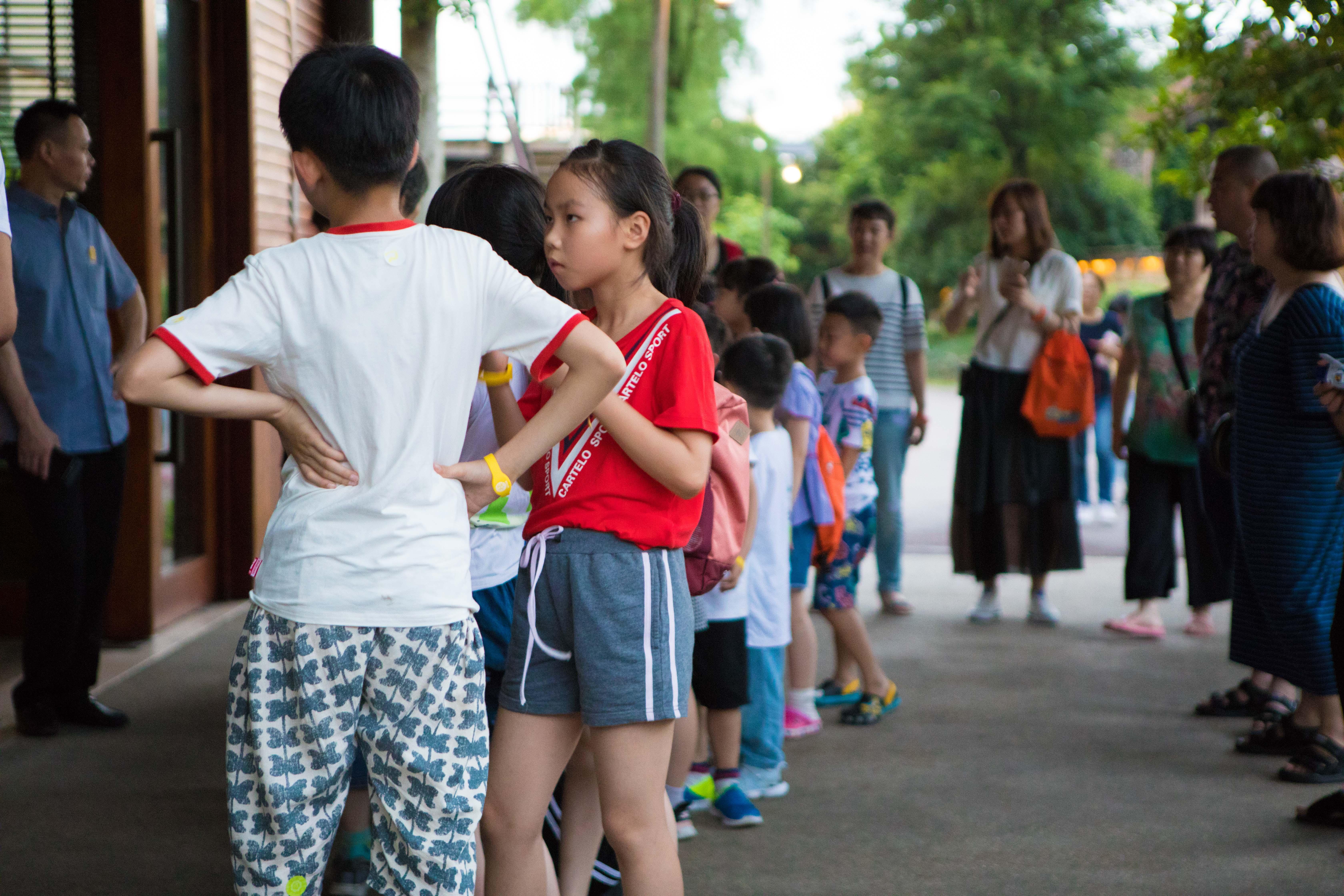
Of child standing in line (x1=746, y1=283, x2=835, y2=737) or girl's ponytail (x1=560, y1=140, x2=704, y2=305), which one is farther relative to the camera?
child standing in line (x1=746, y1=283, x2=835, y2=737)

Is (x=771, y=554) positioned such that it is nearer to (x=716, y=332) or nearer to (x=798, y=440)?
(x=798, y=440)

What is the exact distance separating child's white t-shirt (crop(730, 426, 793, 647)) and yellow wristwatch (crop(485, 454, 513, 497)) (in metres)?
1.76

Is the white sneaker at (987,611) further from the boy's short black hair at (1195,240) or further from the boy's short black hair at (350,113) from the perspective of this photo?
the boy's short black hair at (350,113)

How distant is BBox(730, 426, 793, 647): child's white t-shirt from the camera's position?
145 inches

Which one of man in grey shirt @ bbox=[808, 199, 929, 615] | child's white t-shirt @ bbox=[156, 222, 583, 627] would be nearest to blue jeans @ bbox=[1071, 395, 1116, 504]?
man in grey shirt @ bbox=[808, 199, 929, 615]

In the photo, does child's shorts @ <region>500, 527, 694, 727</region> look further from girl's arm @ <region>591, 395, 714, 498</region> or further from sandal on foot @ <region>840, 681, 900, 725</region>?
sandal on foot @ <region>840, 681, 900, 725</region>

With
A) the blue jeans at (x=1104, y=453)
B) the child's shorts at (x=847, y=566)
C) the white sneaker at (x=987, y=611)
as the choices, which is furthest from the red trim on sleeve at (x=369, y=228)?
the blue jeans at (x=1104, y=453)

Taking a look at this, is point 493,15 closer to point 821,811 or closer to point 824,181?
point 821,811

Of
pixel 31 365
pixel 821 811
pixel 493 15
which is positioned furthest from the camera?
pixel 493 15

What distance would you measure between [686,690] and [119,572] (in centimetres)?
383

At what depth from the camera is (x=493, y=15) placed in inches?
204

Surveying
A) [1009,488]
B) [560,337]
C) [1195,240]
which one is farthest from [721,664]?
[1195,240]

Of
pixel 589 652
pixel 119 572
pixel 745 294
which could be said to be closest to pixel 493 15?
pixel 745 294

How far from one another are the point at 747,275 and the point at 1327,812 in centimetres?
258
